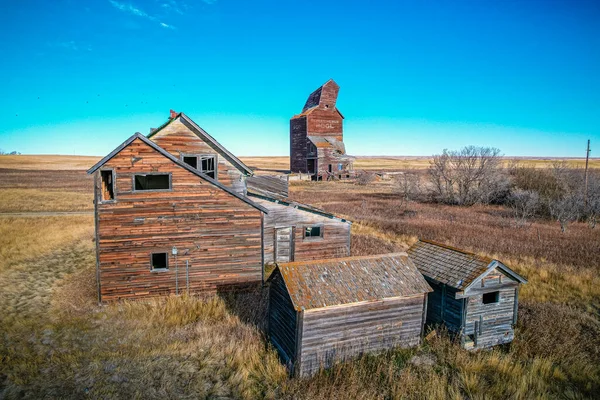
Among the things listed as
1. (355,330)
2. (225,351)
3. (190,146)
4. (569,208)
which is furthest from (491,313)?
(569,208)

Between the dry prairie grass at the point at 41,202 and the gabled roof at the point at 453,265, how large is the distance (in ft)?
118

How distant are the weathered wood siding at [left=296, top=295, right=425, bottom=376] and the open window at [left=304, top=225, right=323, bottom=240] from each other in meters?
9.10

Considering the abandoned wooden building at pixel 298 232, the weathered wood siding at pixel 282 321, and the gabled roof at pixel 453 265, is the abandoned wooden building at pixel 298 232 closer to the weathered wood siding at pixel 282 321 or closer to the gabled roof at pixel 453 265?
the gabled roof at pixel 453 265

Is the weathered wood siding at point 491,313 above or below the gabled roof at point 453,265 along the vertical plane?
below

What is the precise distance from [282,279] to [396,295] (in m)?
3.06

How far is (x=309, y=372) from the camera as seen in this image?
886cm

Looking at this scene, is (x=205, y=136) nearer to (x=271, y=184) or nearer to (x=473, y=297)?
(x=271, y=184)

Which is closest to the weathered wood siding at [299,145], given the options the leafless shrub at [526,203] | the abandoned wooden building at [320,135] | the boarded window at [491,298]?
the abandoned wooden building at [320,135]

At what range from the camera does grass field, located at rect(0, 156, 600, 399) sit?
8.39 m

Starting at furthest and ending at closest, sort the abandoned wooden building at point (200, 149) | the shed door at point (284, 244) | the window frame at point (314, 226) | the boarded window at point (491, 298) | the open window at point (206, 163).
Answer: the window frame at point (314, 226), the shed door at point (284, 244), the open window at point (206, 163), the abandoned wooden building at point (200, 149), the boarded window at point (491, 298)

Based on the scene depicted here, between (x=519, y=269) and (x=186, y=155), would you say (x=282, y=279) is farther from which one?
(x=519, y=269)

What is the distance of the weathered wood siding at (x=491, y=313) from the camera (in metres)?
10.1

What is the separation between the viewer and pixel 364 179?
190 feet

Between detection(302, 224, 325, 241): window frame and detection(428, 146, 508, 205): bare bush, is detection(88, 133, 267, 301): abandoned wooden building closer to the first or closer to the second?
detection(302, 224, 325, 241): window frame
